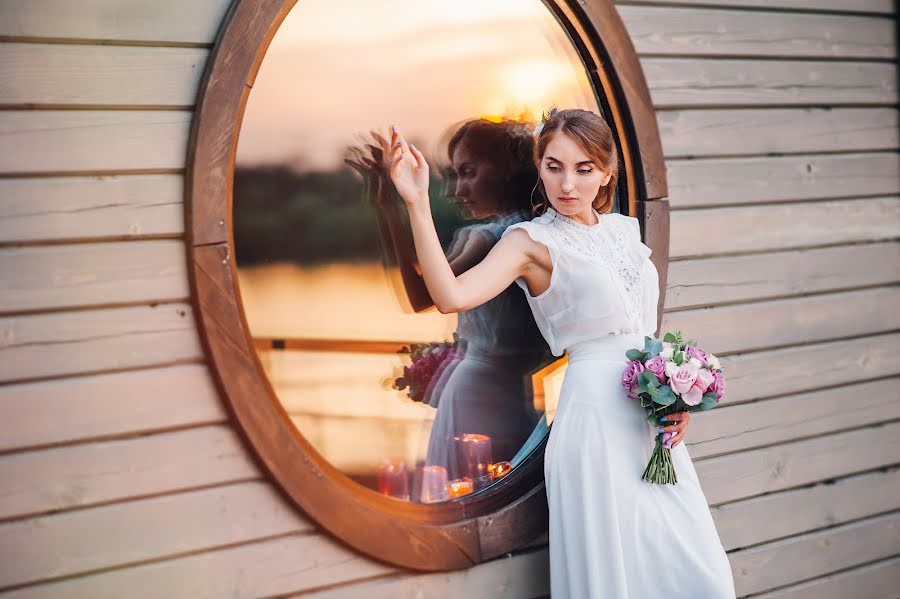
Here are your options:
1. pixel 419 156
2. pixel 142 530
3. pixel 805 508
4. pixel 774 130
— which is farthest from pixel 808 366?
pixel 142 530

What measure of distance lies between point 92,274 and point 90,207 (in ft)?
0.47

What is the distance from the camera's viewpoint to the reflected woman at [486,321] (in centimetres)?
241

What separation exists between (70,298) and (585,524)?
132 centimetres

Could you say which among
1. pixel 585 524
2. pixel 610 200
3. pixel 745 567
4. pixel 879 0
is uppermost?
pixel 879 0

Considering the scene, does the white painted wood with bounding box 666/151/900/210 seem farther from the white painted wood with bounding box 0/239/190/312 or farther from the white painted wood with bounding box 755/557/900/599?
the white painted wood with bounding box 0/239/190/312

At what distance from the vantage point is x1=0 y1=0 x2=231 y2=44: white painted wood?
1.84 metres

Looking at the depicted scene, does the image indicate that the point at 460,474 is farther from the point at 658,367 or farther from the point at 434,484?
the point at 658,367

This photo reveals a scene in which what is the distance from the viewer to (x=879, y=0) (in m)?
3.12

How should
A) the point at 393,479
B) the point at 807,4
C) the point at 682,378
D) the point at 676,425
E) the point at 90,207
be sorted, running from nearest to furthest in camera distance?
the point at 90,207 → the point at 682,378 → the point at 676,425 → the point at 393,479 → the point at 807,4

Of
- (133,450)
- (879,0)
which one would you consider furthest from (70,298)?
(879,0)

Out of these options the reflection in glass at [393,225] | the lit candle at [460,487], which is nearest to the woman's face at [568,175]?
the reflection in glass at [393,225]

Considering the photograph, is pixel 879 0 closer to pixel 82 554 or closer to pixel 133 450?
pixel 133 450

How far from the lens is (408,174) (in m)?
2.08

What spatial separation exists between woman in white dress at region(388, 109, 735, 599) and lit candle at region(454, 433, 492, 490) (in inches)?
8.8
